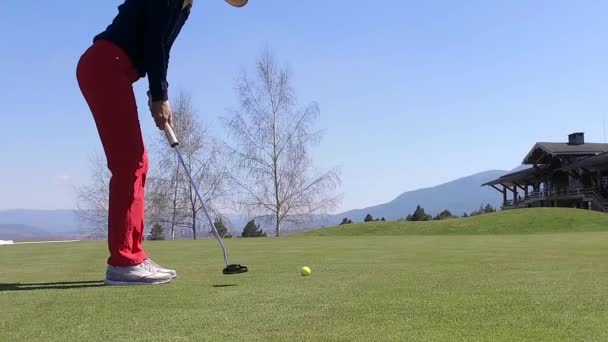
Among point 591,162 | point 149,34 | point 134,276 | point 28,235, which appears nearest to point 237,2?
point 149,34

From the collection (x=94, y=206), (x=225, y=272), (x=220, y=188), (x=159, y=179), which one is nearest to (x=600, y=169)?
(x=220, y=188)

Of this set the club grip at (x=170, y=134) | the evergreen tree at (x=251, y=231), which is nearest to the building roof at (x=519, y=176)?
the evergreen tree at (x=251, y=231)

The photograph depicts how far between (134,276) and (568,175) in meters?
49.6

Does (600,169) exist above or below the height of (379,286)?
above

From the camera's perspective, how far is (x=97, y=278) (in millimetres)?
4258

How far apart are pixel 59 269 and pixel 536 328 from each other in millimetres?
4259

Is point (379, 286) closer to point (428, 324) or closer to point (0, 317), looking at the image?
point (428, 324)

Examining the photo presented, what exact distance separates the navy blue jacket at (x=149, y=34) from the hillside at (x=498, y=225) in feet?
51.9

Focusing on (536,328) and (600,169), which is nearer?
(536,328)

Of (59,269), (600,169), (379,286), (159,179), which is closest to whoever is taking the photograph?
(379,286)

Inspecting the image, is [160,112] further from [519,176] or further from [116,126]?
[519,176]

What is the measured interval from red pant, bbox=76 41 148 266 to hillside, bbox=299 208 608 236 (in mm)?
15770

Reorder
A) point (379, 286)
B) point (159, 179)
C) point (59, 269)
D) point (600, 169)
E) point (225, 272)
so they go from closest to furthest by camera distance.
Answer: point (379, 286)
point (225, 272)
point (59, 269)
point (159, 179)
point (600, 169)

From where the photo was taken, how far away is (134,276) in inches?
145
